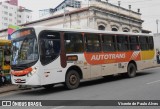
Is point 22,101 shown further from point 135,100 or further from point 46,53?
point 135,100

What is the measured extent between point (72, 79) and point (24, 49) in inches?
105

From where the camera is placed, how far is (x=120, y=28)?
34.6m

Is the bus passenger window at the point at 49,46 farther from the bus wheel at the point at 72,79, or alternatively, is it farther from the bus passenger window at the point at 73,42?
the bus wheel at the point at 72,79

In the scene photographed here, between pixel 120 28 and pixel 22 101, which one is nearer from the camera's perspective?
pixel 22 101

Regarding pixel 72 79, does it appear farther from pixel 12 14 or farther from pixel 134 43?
pixel 12 14

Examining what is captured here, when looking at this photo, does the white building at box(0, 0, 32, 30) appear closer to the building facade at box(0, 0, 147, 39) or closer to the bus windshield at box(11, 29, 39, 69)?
the building facade at box(0, 0, 147, 39)

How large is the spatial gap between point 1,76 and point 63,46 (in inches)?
192

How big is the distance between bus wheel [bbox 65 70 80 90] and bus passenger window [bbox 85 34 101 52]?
1540mm

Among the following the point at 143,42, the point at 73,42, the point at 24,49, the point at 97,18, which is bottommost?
the point at 24,49

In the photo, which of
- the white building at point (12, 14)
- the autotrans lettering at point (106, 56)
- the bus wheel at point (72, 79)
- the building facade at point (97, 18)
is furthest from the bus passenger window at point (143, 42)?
the white building at point (12, 14)

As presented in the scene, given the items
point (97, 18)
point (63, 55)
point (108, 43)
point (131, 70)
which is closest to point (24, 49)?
point (63, 55)

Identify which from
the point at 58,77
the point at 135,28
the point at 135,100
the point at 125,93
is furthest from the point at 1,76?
the point at 135,28

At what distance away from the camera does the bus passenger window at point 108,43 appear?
16.1 m

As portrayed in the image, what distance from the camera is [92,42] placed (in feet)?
50.1
